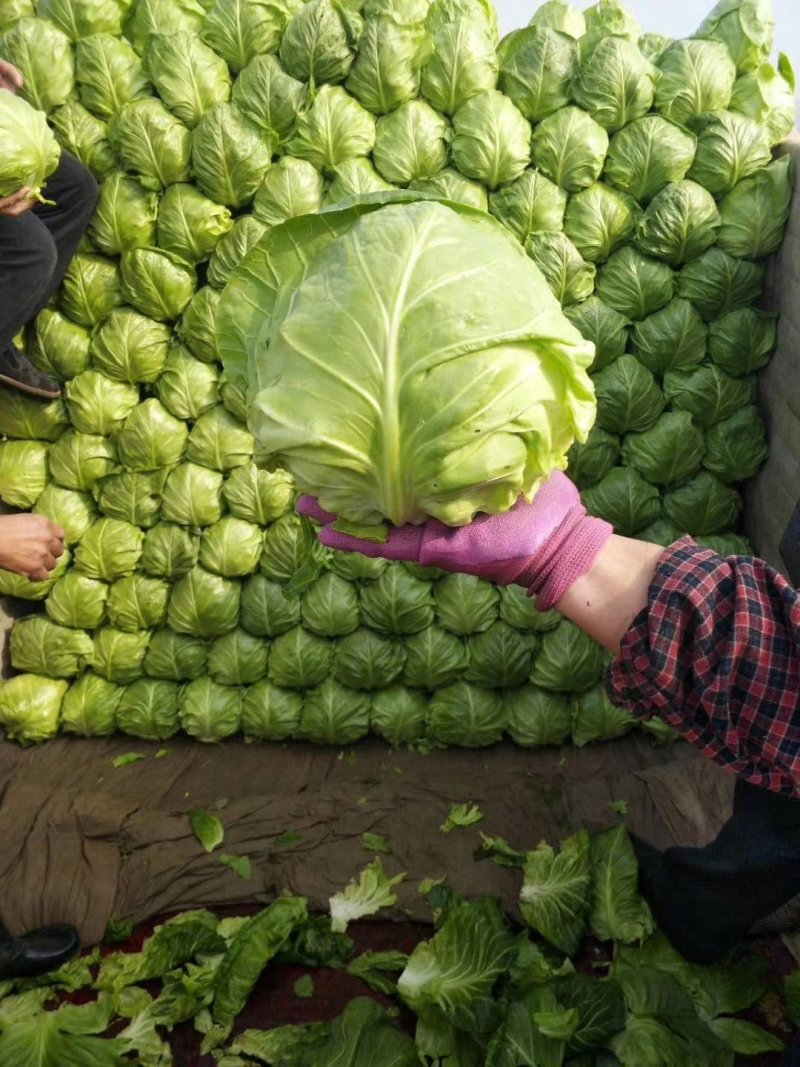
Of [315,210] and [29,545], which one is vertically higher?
[315,210]

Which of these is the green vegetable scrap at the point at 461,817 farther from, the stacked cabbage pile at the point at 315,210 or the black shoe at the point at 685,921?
the black shoe at the point at 685,921

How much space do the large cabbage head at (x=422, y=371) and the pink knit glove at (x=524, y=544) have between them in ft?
0.23

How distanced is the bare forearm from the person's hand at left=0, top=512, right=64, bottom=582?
98.0 inches

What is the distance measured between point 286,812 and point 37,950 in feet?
4.00

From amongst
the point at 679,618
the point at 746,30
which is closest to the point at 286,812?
the point at 679,618

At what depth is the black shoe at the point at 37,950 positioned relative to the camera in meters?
3.04

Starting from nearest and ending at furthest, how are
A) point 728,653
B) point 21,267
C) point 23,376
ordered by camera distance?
point 728,653 → point 21,267 → point 23,376

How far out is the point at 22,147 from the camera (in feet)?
10.3

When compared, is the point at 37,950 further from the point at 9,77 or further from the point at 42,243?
the point at 9,77

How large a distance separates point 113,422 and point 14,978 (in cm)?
263

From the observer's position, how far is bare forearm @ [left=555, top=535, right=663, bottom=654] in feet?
5.98

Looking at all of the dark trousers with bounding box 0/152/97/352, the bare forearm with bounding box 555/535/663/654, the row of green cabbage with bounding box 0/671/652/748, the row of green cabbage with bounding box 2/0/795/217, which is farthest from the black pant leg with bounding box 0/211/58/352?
the bare forearm with bounding box 555/535/663/654

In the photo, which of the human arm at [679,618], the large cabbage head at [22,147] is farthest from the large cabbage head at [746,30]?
the large cabbage head at [22,147]

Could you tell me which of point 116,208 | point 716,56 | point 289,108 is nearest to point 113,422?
point 116,208
